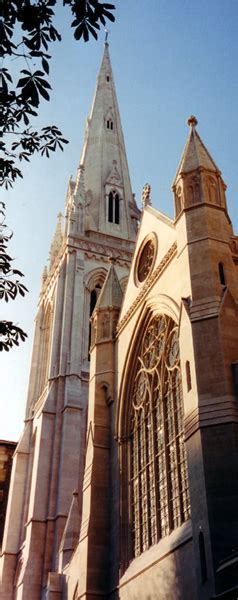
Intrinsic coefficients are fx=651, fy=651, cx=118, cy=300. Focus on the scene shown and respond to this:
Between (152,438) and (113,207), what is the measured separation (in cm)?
2937

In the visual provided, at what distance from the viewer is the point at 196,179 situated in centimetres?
1775

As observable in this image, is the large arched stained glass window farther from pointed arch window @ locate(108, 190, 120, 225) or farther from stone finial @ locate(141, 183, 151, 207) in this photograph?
pointed arch window @ locate(108, 190, 120, 225)

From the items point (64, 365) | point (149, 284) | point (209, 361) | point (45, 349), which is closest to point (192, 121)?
point (149, 284)

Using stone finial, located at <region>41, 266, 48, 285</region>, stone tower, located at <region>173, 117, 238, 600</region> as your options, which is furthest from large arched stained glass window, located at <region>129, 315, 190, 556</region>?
stone finial, located at <region>41, 266, 48, 285</region>

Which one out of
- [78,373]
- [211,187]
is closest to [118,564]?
[211,187]

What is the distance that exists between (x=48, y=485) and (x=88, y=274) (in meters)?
13.2

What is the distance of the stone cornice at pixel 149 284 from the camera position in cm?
1861

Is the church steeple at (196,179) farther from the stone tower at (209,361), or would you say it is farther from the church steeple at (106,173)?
the church steeple at (106,173)

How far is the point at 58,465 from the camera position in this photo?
30.0m

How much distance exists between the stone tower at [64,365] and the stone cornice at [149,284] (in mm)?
7999

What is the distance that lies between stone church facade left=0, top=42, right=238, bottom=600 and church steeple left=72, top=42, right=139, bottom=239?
43.4 ft

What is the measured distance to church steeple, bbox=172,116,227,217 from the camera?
1731 cm

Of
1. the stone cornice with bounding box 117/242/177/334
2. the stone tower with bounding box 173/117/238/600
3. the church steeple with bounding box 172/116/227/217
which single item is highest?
the church steeple with bounding box 172/116/227/217

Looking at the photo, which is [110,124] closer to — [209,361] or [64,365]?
[64,365]
